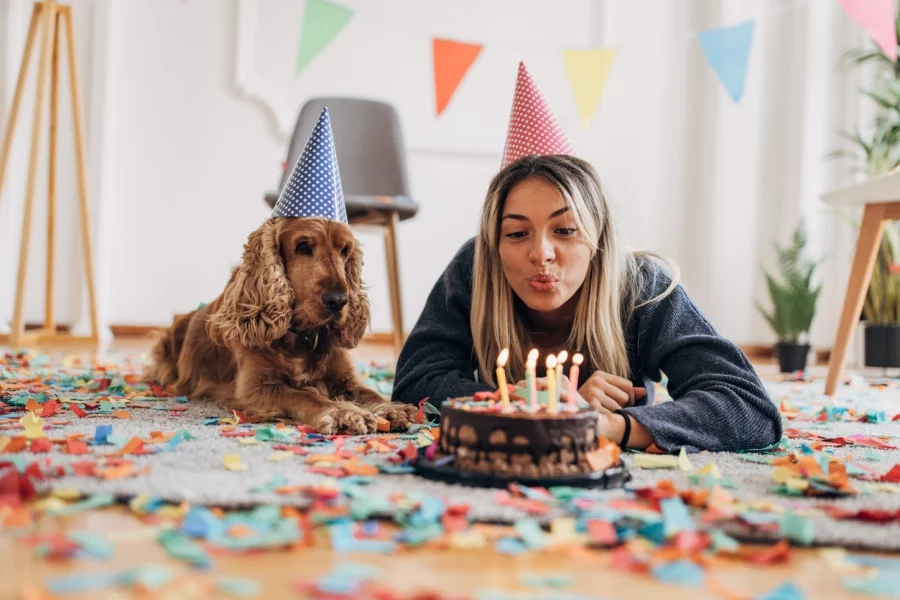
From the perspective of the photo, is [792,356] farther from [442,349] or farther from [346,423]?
[346,423]

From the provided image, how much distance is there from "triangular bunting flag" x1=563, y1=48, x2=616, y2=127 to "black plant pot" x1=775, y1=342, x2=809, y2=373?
1.50 metres

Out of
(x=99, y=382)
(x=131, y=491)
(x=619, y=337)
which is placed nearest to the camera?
(x=131, y=491)

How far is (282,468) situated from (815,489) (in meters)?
0.77

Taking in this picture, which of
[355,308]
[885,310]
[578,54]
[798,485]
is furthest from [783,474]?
[885,310]

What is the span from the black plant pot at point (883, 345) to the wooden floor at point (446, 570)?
11.3 ft

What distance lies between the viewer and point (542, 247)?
1.60 metres

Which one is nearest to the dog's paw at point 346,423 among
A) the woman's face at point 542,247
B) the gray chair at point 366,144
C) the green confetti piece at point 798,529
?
the woman's face at point 542,247

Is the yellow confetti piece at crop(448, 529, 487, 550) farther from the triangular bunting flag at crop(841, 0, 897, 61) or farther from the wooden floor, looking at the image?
the triangular bunting flag at crop(841, 0, 897, 61)

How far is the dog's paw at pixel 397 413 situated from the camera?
170 centimetres

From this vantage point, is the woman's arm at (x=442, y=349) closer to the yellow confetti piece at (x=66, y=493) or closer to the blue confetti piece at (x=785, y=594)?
the yellow confetti piece at (x=66, y=493)

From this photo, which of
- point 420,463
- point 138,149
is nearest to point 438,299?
point 420,463

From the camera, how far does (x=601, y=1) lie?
4945mm

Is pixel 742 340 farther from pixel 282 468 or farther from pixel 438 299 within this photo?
pixel 282 468

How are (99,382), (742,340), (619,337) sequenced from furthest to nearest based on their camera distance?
1. (742,340)
2. (99,382)
3. (619,337)
